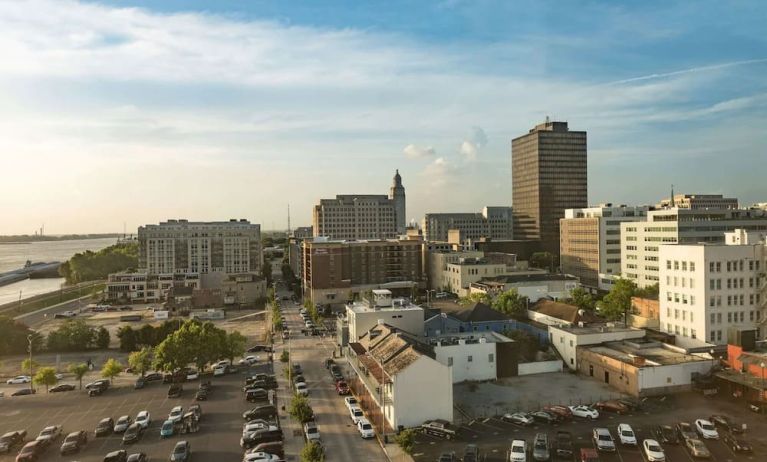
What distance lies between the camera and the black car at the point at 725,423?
35.2 m

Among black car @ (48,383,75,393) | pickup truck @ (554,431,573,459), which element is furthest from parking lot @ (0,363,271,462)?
pickup truck @ (554,431,573,459)

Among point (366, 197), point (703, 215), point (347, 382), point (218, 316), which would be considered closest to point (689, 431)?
point (347, 382)

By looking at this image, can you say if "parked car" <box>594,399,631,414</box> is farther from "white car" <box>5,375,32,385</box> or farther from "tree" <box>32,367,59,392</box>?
"white car" <box>5,375,32,385</box>

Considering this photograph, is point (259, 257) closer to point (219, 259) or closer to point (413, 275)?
point (219, 259)

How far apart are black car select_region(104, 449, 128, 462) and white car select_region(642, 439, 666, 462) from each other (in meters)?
31.1

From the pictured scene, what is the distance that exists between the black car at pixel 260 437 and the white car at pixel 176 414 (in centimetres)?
640

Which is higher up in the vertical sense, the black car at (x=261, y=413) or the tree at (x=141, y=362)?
the tree at (x=141, y=362)

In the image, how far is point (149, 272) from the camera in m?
132

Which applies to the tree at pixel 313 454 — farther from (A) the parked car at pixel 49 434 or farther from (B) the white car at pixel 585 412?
(B) the white car at pixel 585 412

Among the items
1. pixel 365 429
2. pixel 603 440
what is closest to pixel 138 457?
pixel 365 429

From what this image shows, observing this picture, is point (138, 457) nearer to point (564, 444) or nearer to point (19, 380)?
point (564, 444)

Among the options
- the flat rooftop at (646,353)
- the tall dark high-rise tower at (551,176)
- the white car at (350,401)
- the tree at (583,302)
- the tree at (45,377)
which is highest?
the tall dark high-rise tower at (551,176)

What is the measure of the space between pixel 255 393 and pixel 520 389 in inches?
876

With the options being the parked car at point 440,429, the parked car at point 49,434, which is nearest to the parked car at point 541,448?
the parked car at point 440,429
